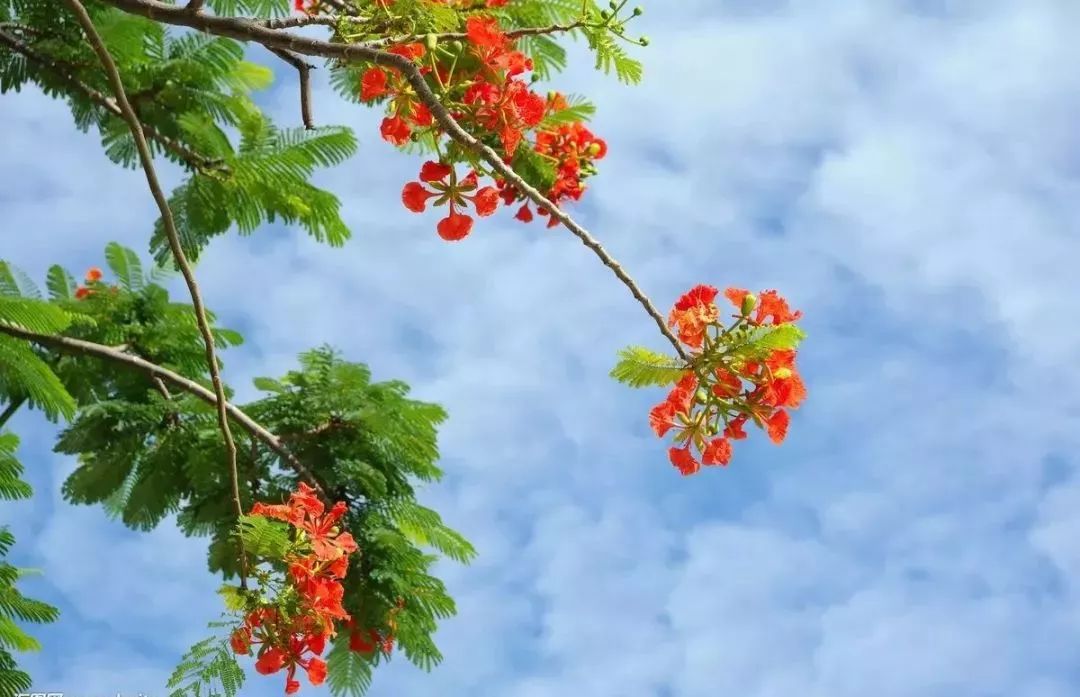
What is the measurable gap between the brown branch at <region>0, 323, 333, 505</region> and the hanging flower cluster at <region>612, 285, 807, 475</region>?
192 centimetres

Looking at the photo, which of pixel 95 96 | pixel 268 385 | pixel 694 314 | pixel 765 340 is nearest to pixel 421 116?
pixel 694 314

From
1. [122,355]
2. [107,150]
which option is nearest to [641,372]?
[122,355]

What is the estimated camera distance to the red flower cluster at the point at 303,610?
3.03m

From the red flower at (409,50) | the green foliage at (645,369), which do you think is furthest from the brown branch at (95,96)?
the green foliage at (645,369)

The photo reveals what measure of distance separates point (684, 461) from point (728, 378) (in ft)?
0.72

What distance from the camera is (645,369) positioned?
2.31 metres

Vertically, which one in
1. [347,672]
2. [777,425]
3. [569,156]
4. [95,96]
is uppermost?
[569,156]

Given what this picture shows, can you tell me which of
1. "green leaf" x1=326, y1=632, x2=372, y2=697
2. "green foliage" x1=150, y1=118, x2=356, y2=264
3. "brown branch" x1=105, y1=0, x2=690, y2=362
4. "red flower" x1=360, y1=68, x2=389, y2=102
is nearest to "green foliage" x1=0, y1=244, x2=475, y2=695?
"green leaf" x1=326, y1=632, x2=372, y2=697

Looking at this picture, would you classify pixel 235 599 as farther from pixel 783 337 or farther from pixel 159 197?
pixel 783 337

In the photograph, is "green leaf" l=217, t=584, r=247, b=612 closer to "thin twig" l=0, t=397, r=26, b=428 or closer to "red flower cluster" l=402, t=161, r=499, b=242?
"red flower cluster" l=402, t=161, r=499, b=242

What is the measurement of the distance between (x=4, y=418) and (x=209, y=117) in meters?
1.54

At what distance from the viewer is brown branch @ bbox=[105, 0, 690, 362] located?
221 cm

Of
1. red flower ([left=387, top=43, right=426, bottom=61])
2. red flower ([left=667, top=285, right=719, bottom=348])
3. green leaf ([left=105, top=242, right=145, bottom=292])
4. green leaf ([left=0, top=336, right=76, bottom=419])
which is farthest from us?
green leaf ([left=105, top=242, right=145, bottom=292])

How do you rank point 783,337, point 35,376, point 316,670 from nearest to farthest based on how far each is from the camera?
1. point 783,337
2. point 316,670
3. point 35,376
